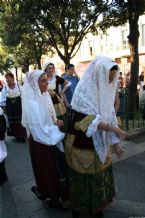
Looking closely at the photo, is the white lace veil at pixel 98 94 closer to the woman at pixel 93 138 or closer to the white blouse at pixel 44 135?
the woman at pixel 93 138

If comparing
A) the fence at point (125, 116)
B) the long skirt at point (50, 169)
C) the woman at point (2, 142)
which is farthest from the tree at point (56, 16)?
the long skirt at point (50, 169)

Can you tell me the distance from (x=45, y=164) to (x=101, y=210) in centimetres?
83

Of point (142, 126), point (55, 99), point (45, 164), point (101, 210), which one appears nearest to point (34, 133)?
point (45, 164)

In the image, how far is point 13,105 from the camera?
368 inches

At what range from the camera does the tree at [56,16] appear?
1568 cm

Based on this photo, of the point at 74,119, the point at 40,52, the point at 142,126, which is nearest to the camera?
the point at 74,119

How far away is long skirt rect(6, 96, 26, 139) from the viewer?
9.34m

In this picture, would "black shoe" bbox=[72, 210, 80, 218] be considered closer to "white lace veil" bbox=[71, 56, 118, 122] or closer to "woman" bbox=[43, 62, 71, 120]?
"white lace veil" bbox=[71, 56, 118, 122]

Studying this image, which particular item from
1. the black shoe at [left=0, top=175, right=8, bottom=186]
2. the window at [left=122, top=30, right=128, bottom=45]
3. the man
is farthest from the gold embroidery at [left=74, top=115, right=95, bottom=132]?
the window at [left=122, top=30, right=128, bottom=45]

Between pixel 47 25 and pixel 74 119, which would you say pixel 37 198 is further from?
pixel 47 25

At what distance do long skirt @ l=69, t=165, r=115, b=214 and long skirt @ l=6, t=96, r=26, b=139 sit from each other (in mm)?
5199

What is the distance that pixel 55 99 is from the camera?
668 centimetres

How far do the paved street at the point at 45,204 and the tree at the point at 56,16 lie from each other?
9001 mm

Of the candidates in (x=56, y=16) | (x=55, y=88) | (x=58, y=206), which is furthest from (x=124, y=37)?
(x=58, y=206)
